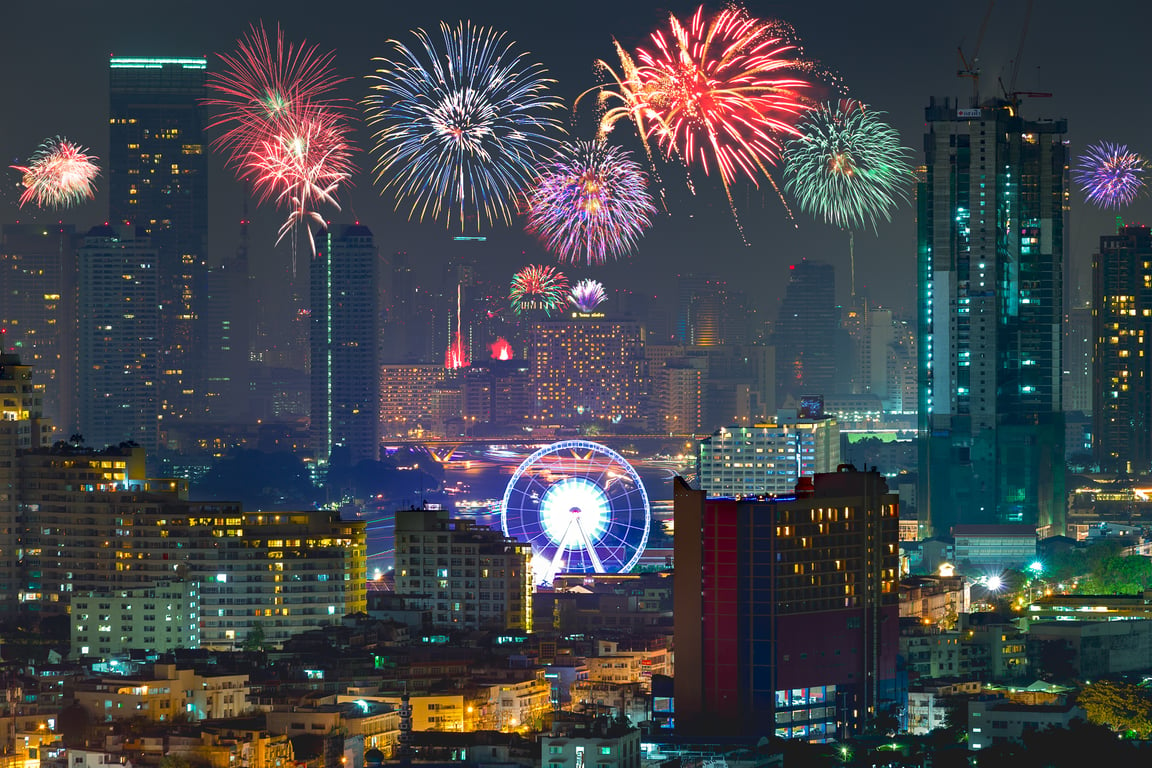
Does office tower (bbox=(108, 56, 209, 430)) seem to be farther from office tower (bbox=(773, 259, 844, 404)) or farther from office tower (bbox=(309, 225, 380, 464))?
office tower (bbox=(773, 259, 844, 404))

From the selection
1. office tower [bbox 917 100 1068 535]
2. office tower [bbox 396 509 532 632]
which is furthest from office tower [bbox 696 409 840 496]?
office tower [bbox 396 509 532 632]

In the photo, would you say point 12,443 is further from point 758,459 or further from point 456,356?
point 456,356

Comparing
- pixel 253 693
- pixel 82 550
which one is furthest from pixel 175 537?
pixel 253 693

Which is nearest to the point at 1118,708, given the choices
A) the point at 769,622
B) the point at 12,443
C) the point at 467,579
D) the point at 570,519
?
the point at 769,622

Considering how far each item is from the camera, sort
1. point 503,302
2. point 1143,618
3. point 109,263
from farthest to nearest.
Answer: point 503,302, point 109,263, point 1143,618

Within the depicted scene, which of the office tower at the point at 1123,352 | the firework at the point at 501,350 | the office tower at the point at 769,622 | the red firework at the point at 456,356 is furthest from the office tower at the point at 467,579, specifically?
the red firework at the point at 456,356

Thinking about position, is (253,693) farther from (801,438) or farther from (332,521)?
(801,438)
